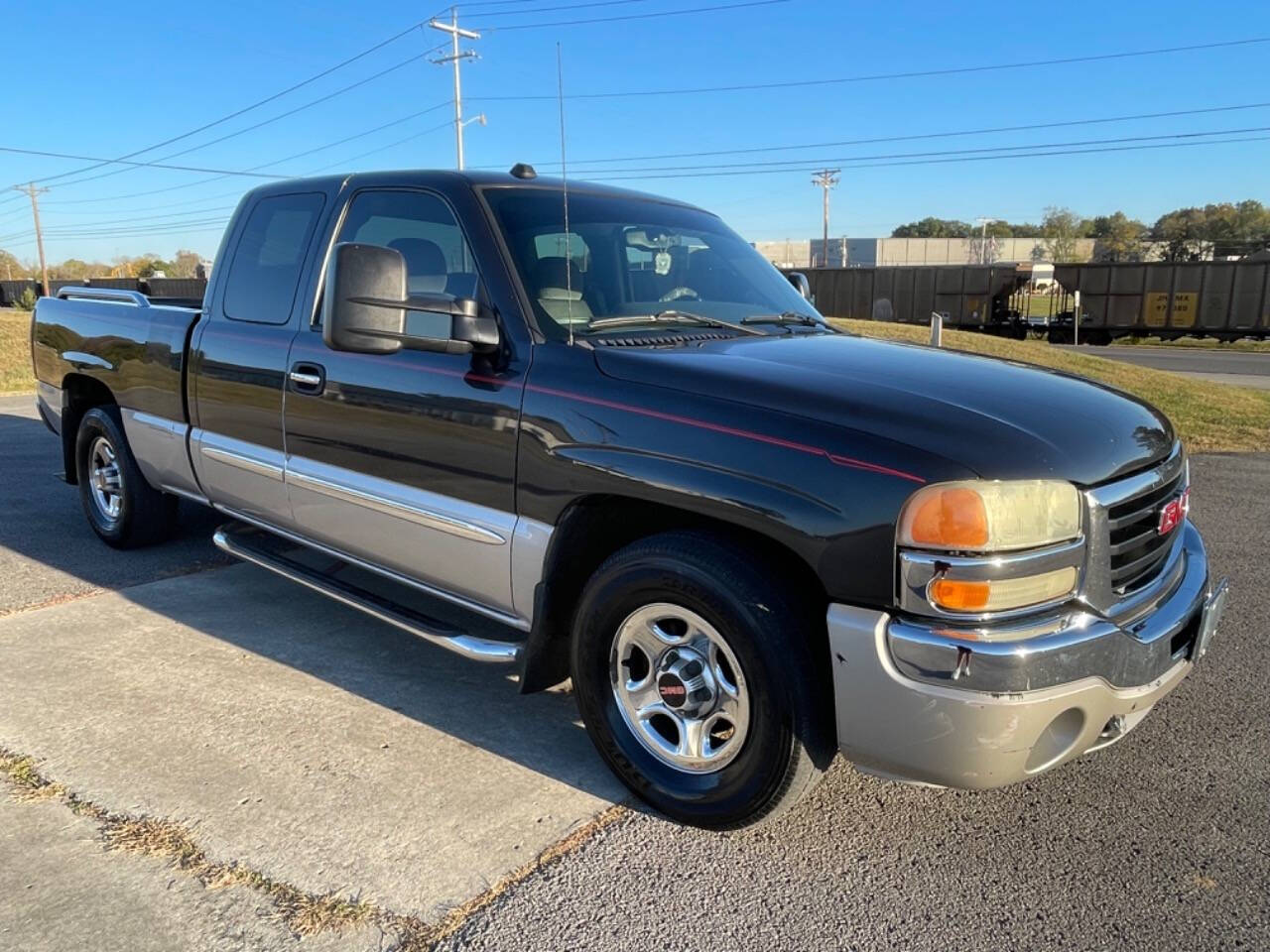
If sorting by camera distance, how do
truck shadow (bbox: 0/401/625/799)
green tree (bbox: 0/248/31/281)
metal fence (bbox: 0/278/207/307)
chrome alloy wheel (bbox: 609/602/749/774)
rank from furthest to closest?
green tree (bbox: 0/248/31/281) → metal fence (bbox: 0/278/207/307) → truck shadow (bbox: 0/401/625/799) → chrome alloy wheel (bbox: 609/602/749/774)

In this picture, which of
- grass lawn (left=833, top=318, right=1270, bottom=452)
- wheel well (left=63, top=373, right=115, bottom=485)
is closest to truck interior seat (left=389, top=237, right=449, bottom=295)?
wheel well (left=63, top=373, right=115, bottom=485)

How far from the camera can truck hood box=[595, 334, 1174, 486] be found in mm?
2436

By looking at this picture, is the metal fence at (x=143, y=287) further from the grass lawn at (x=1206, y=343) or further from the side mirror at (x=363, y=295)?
the grass lawn at (x=1206, y=343)

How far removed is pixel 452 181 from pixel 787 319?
4.69 feet

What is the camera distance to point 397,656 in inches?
163

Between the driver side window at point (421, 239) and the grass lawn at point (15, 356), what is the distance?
1230 centimetres

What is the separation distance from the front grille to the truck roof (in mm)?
2380

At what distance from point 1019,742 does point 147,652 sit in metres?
3.55

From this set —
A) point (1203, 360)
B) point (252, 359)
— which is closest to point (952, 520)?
point (252, 359)

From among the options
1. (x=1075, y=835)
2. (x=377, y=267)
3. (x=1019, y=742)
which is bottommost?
(x=1075, y=835)

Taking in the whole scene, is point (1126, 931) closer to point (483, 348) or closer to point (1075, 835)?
point (1075, 835)

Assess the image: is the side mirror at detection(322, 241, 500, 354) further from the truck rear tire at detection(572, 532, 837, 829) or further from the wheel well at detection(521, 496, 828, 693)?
the truck rear tire at detection(572, 532, 837, 829)

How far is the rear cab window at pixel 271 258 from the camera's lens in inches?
165

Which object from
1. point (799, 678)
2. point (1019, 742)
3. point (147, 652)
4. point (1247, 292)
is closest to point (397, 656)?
point (147, 652)
